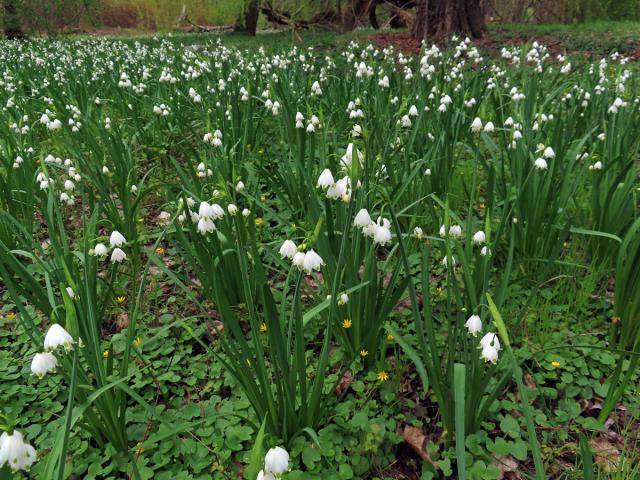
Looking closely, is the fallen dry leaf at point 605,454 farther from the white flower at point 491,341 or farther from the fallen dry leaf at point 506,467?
the white flower at point 491,341

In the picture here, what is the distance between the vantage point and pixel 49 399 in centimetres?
180

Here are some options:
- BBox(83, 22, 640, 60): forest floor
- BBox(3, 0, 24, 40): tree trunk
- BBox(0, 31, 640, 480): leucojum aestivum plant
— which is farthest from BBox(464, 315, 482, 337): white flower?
BBox(3, 0, 24, 40): tree trunk

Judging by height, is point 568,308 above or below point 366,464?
above

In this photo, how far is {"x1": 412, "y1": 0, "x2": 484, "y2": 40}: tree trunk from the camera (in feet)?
29.1

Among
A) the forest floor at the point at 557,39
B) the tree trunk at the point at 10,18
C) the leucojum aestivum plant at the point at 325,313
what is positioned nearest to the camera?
the leucojum aestivum plant at the point at 325,313

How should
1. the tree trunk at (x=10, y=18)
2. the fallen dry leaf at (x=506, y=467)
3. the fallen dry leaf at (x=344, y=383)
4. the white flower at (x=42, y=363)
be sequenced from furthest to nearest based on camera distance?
the tree trunk at (x=10, y=18), the fallen dry leaf at (x=344, y=383), the fallen dry leaf at (x=506, y=467), the white flower at (x=42, y=363)

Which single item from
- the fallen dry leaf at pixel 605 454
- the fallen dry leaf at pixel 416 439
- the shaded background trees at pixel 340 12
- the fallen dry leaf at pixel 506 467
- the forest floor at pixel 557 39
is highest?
the shaded background trees at pixel 340 12

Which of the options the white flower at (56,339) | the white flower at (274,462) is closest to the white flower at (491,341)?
the white flower at (274,462)

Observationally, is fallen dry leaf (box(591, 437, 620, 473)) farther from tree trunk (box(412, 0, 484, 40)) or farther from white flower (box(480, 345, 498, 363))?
tree trunk (box(412, 0, 484, 40))

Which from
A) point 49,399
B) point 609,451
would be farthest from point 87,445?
point 609,451

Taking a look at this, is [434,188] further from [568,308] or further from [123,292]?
[123,292]

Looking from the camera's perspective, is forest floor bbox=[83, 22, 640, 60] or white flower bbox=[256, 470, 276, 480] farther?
forest floor bbox=[83, 22, 640, 60]

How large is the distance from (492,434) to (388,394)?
0.38m

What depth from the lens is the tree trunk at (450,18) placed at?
8.88 metres
